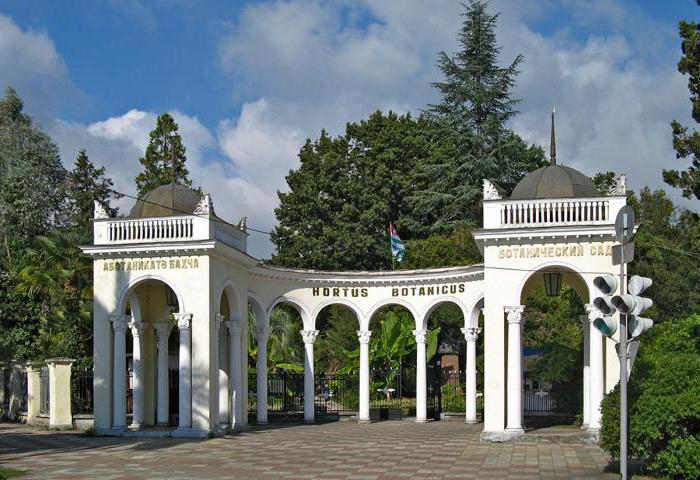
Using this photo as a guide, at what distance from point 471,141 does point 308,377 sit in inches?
815

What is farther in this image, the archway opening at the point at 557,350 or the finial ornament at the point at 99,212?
the archway opening at the point at 557,350

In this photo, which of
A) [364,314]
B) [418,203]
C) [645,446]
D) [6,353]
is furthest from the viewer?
[418,203]

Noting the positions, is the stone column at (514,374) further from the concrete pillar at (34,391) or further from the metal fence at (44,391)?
the concrete pillar at (34,391)

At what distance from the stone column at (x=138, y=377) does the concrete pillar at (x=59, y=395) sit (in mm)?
2309

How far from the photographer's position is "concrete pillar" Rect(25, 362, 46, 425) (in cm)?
3228

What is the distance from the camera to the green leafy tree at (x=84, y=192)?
45188 millimetres

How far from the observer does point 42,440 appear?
1055 inches

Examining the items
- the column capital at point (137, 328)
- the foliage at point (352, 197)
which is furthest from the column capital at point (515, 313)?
the foliage at point (352, 197)

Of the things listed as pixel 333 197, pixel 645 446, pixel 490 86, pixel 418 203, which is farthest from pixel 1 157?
pixel 645 446

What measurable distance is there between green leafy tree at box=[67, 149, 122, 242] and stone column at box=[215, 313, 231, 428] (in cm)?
1549

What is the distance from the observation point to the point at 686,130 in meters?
26.9

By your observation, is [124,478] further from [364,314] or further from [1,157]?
[1,157]

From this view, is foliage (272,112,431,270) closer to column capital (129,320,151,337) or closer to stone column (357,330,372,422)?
stone column (357,330,372,422)

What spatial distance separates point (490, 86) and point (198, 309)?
2781 centimetres
